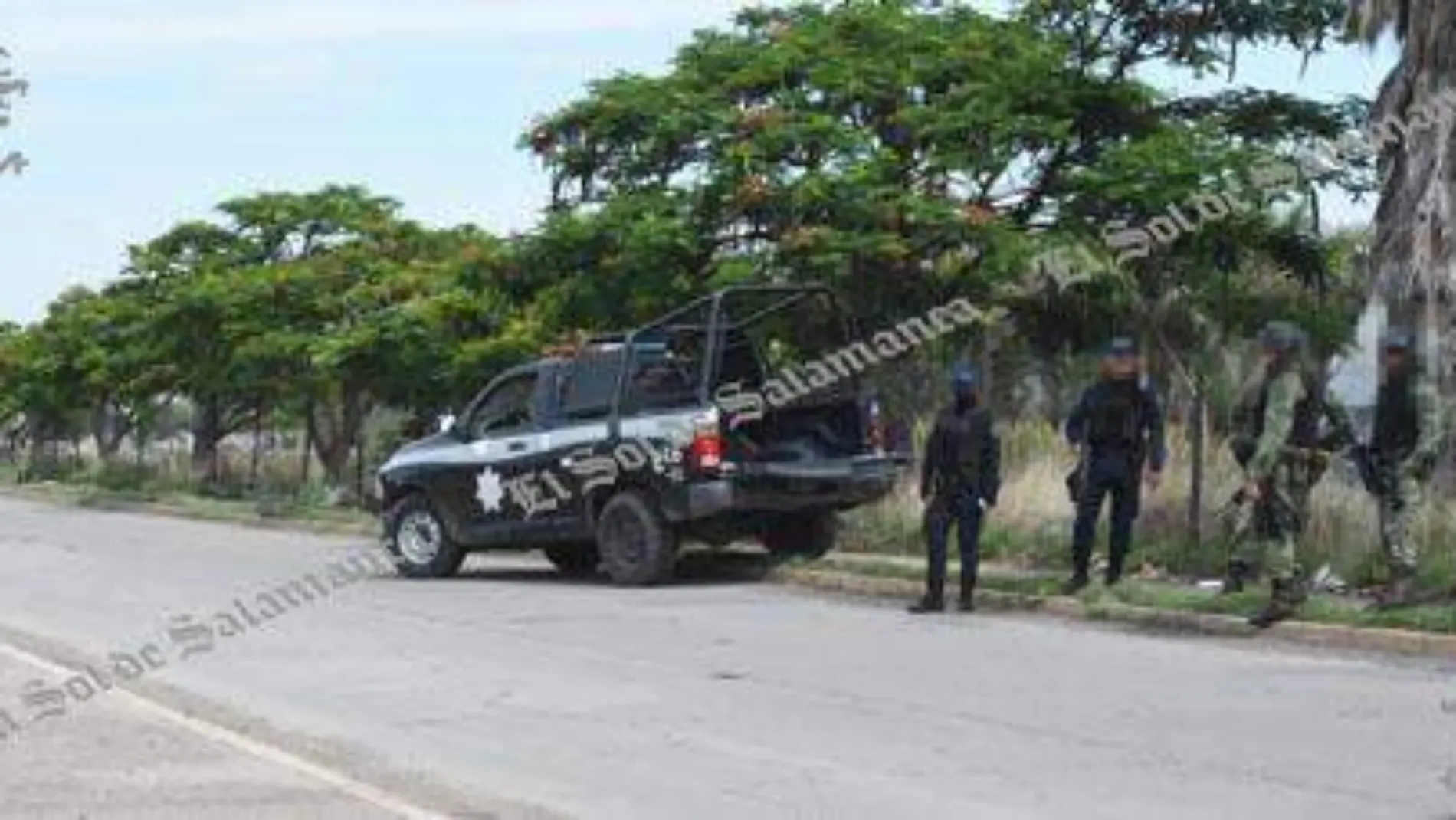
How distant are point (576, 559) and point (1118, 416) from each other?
7.02 meters

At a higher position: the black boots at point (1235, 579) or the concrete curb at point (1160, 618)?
the black boots at point (1235, 579)

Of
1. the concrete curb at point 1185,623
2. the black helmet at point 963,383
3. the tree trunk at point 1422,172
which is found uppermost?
the tree trunk at point 1422,172

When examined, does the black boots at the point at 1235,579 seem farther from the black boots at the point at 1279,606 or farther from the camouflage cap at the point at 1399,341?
the camouflage cap at the point at 1399,341

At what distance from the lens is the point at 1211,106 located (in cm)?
2209

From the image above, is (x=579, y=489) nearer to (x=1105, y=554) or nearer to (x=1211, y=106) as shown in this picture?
(x=1105, y=554)

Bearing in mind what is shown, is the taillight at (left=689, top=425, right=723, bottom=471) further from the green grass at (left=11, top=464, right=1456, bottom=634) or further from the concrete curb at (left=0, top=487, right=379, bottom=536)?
the concrete curb at (left=0, top=487, right=379, bottom=536)

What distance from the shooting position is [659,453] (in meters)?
18.1

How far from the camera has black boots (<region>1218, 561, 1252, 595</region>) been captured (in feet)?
49.2

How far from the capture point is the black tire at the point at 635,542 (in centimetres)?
1827

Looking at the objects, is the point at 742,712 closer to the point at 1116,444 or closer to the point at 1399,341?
the point at 1116,444

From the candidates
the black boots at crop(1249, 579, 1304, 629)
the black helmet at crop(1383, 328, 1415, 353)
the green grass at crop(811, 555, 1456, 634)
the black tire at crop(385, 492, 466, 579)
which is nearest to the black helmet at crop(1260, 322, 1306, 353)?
the black helmet at crop(1383, 328, 1415, 353)

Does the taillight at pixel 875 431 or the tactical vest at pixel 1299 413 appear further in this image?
the taillight at pixel 875 431

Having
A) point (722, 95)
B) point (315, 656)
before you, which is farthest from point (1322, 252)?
point (315, 656)

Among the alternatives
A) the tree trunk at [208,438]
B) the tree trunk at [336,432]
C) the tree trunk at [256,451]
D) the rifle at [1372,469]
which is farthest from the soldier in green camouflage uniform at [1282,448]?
the tree trunk at [208,438]
